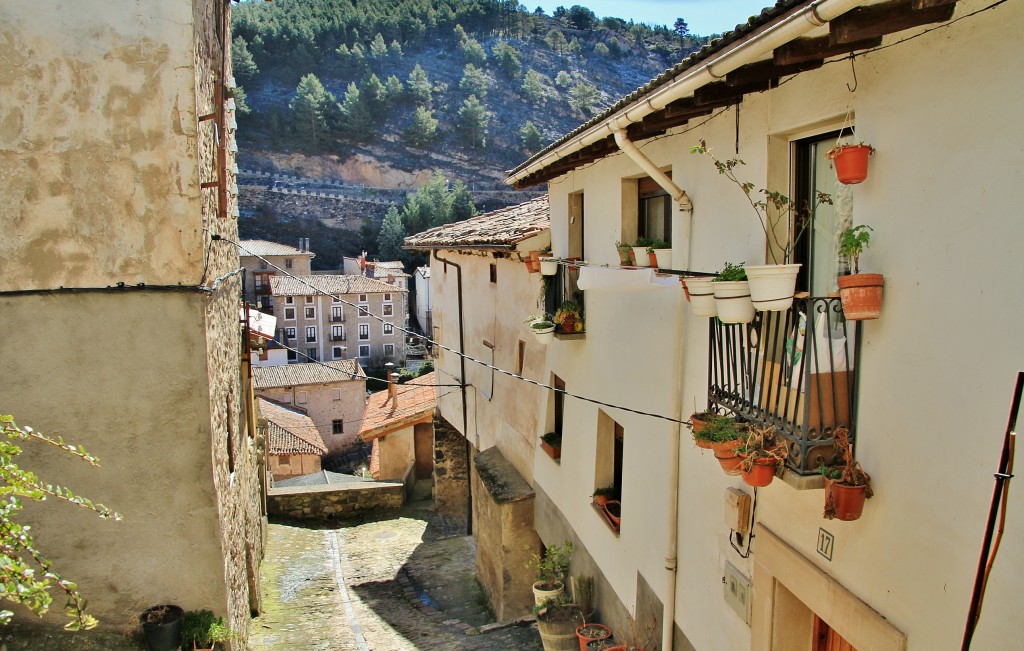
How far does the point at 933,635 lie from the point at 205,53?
25.3 ft

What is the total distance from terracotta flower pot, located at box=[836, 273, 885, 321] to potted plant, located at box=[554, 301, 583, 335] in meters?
5.36

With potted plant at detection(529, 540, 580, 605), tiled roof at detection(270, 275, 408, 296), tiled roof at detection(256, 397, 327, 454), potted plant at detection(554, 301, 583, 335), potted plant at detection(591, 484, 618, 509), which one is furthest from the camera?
tiled roof at detection(270, 275, 408, 296)

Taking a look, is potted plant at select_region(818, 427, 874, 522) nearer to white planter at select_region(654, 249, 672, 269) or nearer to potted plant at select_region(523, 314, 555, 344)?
white planter at select_region(654, 249, 672, 269)

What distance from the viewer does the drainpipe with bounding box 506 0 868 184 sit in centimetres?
320

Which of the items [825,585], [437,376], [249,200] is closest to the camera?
[825,585]

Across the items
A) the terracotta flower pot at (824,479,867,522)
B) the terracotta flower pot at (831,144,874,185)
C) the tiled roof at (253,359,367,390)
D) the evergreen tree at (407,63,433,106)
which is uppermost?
the evergreen tree at (407,63,433,106)

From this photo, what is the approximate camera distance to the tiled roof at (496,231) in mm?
11000

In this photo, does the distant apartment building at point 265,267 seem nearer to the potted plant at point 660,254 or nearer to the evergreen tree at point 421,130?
the evergreen tree at point 421,130

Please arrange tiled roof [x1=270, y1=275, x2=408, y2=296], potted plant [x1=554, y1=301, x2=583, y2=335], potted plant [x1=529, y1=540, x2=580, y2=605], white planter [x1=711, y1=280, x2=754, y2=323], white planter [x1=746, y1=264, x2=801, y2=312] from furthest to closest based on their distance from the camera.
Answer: tiled roof [x1=270, y1=275, x2=408, y2=296] < potted plant [x1=529, y1=540, x2=580, y2=605] < potted plant [x1=554, y1=301, x2=583, y2=335] < white planter [x1=711, y1=280, x2=754, y2=323] < white planter [x1=746, y1=264, x2=801, y2=312]

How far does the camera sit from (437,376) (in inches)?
722

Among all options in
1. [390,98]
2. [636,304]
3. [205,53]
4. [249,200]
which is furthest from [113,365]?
[390,98]

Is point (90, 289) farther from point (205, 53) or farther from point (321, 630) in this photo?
point (321, 630)

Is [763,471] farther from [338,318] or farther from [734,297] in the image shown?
[338,318]

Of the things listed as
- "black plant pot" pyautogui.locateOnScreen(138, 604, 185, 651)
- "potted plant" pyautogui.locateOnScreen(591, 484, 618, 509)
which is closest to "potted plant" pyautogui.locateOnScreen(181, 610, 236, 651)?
"black plant pot" pyautogui.locateOnScreen(138, 604, 185, 651)
